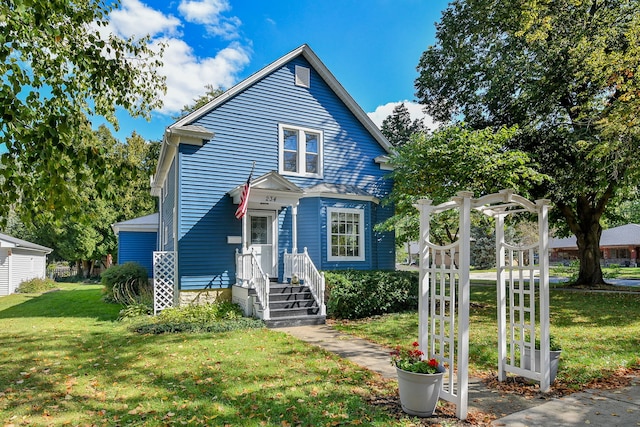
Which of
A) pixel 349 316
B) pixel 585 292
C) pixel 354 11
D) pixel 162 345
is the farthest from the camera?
pixel 585 292

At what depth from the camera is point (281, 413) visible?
4.31m

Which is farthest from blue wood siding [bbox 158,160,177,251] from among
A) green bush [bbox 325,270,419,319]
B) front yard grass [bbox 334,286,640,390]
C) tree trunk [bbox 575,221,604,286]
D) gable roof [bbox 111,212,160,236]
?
tree trunk [bbox 575,221,604,286]

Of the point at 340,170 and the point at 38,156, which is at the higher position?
the point at 340,170

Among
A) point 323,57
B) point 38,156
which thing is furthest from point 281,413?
point 323,57

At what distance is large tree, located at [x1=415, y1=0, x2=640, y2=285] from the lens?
43.1 feet

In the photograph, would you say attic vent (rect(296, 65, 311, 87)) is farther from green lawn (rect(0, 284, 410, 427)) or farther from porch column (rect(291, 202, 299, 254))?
green lawn (rect(0, 284, 410, 427))

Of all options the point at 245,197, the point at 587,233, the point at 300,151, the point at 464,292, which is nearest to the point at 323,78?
the point at 300,151

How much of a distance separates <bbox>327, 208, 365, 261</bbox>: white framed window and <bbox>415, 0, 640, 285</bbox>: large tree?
6132mm

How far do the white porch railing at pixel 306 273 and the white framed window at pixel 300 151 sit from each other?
2.77m

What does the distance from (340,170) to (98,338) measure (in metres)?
8.61

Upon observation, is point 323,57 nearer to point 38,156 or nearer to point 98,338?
point 98,338

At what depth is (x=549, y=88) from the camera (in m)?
14.4

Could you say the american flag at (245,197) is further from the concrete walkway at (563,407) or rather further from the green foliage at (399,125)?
the green foliage at (399,125)

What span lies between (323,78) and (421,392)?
11.4 m
